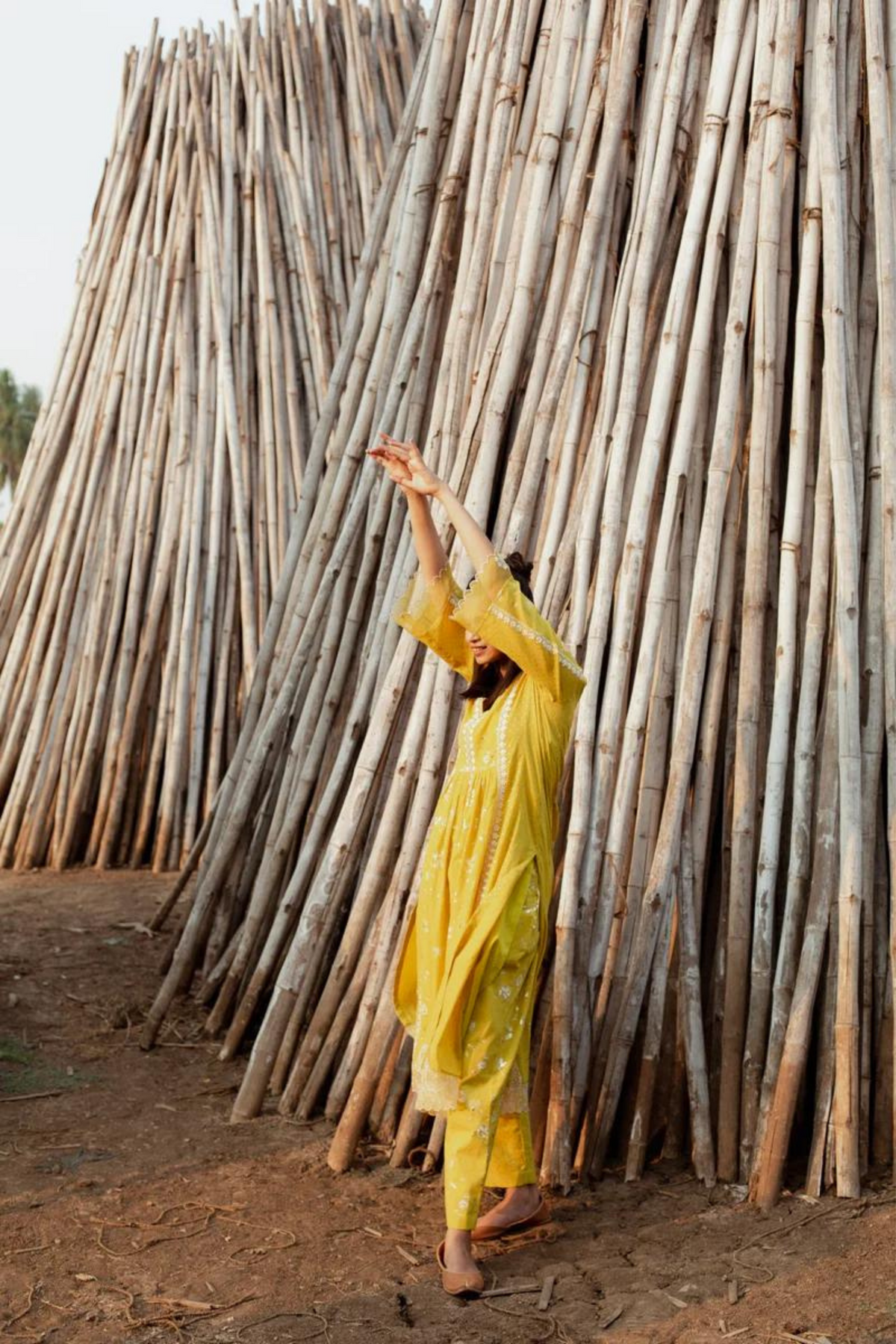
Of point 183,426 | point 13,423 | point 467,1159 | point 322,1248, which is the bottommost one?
point 322,1248

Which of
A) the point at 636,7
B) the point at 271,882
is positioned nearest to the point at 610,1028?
the point at 271,882

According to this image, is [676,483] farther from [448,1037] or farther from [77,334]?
[77,334]

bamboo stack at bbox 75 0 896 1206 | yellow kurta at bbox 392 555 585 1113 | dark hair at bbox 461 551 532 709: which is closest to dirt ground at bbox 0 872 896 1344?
bamboo stack at bbox 75 0 896 1206

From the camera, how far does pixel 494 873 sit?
288 cm

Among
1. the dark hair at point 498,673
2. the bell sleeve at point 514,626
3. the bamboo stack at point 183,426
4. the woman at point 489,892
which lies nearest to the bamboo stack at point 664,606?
the woman at point 489,892

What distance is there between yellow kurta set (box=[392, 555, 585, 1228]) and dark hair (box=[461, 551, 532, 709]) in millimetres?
37

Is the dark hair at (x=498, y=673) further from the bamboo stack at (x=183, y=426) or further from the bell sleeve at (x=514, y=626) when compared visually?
the bamboo stack at (x=183, y=426)

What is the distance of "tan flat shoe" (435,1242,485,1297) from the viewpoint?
2648 millimetres

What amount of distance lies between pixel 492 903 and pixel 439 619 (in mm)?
660

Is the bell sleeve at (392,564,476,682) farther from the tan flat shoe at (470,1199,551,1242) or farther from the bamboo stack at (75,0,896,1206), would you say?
the tan flat shoe at (470,1199,551,1242)

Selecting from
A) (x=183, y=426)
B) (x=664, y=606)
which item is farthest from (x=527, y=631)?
(x=183, y=426)

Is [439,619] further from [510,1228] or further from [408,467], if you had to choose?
[510,1228]

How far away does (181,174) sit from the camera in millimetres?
6977

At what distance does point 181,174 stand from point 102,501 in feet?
5.50
